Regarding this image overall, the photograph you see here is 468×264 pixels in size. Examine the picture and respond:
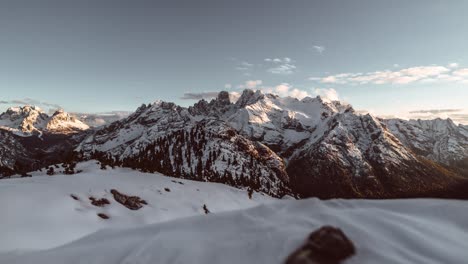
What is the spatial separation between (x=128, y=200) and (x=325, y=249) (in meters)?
43.7

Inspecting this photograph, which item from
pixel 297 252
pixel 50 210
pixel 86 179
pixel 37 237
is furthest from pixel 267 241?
pixel 86 179

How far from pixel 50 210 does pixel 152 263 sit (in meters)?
26.0

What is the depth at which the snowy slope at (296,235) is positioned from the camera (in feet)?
27.1

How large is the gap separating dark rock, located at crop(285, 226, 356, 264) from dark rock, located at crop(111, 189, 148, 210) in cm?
4138

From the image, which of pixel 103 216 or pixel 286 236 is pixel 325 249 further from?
pixel 103 216

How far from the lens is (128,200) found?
152 ft

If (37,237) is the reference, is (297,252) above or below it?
above

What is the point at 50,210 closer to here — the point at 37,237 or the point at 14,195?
the point at 14,195

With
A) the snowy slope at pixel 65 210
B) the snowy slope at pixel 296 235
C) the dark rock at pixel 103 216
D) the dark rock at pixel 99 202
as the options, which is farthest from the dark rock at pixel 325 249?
the dark rock at pixel 99 202

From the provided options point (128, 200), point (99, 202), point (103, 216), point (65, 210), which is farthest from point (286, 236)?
point (128, 200)

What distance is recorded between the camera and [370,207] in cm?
1175

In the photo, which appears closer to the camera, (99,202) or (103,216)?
(103,216)

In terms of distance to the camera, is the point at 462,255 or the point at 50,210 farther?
the point at 50,210

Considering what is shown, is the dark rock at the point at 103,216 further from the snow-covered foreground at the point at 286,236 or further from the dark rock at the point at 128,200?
the snow-covered foreground at the point at 286,236
